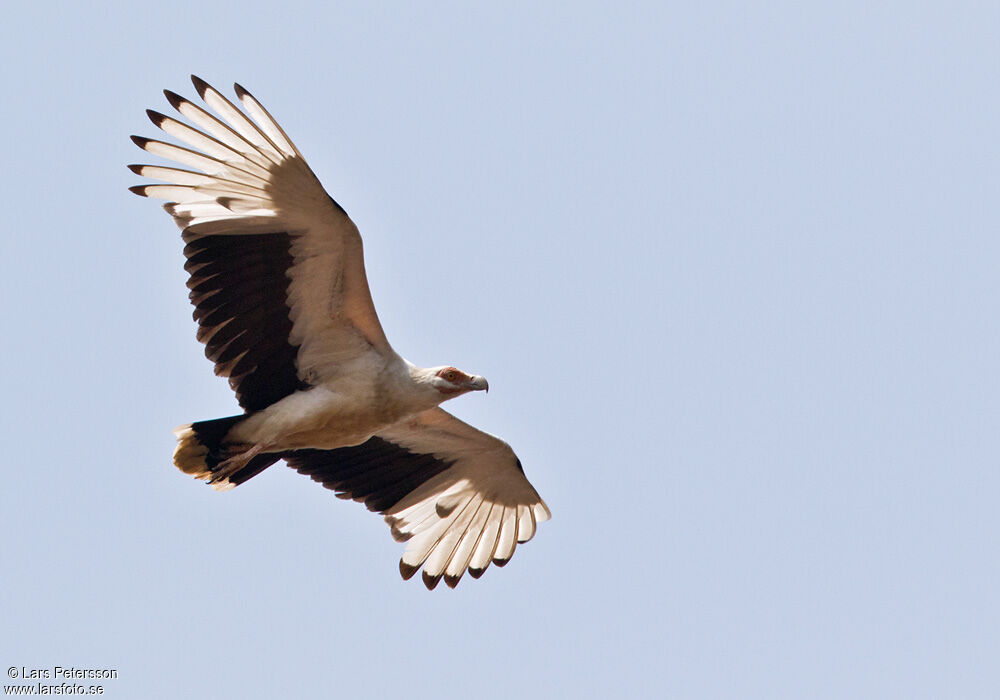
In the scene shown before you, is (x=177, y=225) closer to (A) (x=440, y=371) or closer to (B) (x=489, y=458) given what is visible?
(A) (x=440, y=371)

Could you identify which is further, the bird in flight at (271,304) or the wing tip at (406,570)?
the wing tip at (406,570)

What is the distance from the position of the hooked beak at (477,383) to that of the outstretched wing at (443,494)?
1.32m

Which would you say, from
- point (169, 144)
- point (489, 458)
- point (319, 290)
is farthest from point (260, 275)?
point (489, 458)

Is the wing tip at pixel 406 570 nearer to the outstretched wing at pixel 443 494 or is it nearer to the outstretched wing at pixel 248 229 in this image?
the outstretched wing at pixel 443 494

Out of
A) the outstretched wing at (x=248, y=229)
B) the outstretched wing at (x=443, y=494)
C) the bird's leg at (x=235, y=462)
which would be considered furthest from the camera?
the outstretched wing at (x=443, y=494)

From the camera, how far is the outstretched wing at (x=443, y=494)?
49.8 ft

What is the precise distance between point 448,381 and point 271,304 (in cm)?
172

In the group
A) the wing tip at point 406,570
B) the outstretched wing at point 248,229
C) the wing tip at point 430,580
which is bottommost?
the wing tip at point 430,580

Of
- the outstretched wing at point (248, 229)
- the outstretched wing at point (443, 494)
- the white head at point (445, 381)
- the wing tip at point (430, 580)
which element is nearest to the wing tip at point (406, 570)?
the outstretched wing at point (443, 494)

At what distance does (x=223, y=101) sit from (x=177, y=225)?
1154mm

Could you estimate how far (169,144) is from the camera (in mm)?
13188

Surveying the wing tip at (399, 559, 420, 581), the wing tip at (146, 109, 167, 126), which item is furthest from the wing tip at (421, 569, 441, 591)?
the wing tip at (146, 109, 167, 126)

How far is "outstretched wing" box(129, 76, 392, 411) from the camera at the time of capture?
512 inches

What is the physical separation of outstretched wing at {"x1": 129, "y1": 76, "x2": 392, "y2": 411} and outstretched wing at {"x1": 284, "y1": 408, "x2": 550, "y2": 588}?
207 cm
